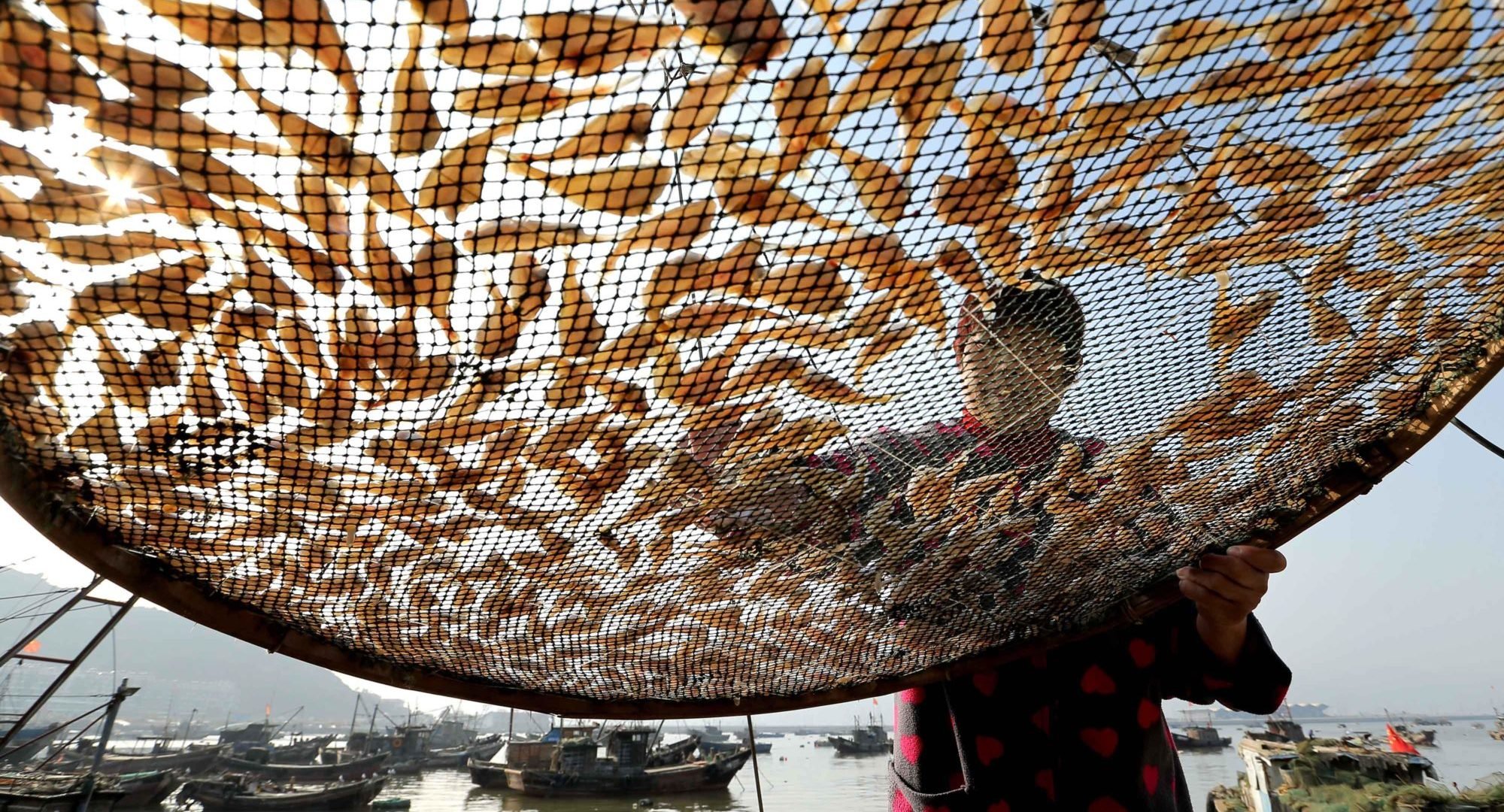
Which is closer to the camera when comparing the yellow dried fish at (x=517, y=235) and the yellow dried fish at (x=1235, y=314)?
the yellow dried fish at (x=517, y=235)

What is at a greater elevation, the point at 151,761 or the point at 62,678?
the point at 151,761

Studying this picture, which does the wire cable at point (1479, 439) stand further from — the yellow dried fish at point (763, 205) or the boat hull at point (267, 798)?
the boat hull at point (267, 798)

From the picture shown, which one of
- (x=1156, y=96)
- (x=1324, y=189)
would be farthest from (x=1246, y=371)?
(x=1156, y=96)

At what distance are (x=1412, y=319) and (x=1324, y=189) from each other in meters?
0.29

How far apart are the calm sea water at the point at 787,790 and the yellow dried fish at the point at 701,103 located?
1254cm

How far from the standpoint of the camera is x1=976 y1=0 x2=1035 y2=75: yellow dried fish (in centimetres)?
65

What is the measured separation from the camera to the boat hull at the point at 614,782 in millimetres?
19266

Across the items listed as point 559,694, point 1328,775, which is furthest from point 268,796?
point 1328,775

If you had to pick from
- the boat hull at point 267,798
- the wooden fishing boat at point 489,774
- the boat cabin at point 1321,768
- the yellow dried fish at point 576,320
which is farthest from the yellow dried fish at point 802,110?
the wooden fishing boat at point 489,774

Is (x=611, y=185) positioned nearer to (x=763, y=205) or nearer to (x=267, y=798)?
(x=763, y=205)

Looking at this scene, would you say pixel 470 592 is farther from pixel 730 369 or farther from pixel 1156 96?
pixel 1156 96

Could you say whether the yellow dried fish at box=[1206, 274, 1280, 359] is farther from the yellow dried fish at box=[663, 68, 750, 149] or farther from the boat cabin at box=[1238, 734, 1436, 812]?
the boat cabin at box=[1238, 734, 1436, 812]

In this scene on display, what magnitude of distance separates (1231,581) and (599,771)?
2143 centimetres

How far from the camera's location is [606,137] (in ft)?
2.16
